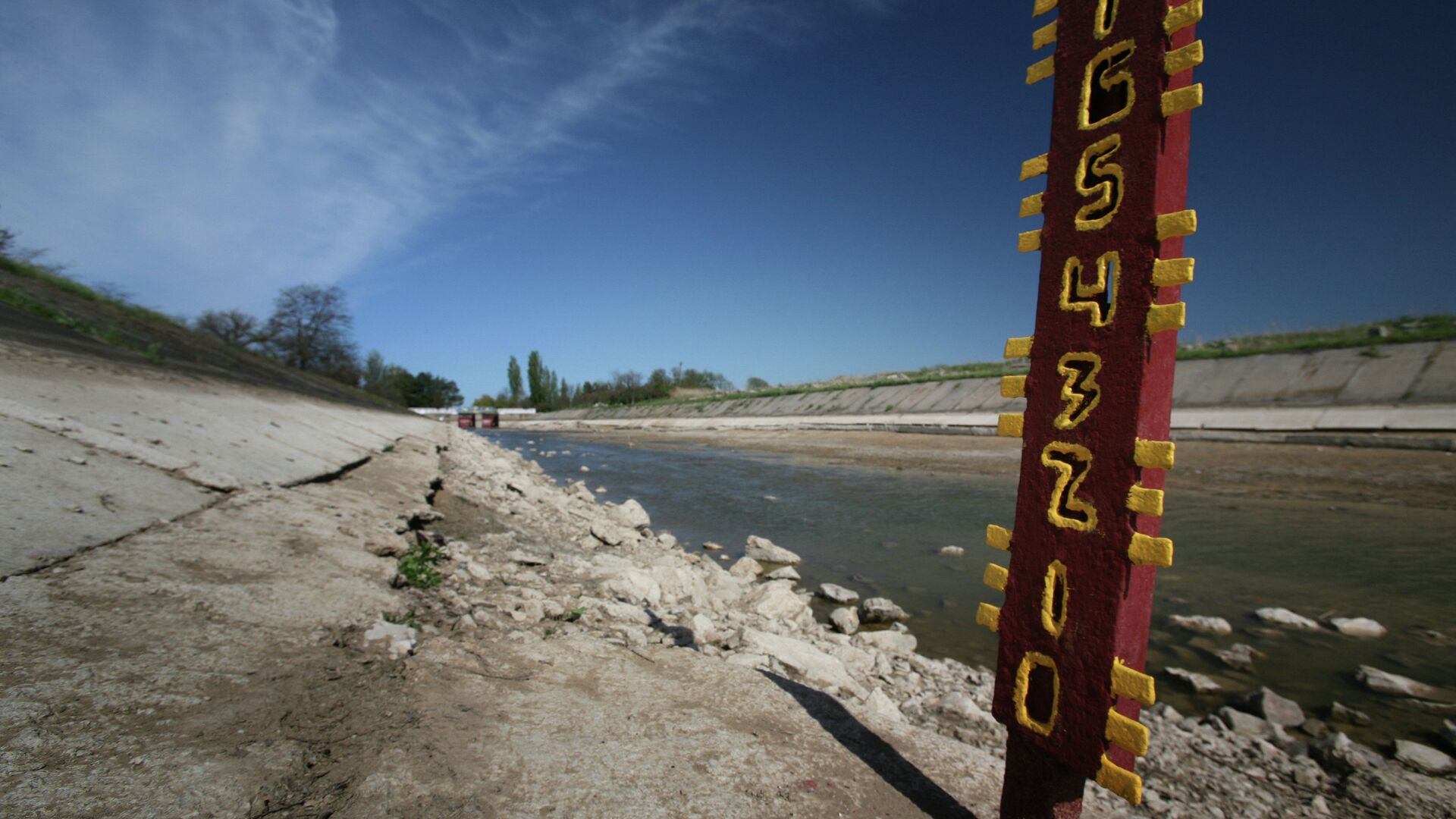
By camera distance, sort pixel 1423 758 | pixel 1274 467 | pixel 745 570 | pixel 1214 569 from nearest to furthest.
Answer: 1. pixel 1423 758
2. pixel 1214 569
3. pixel 745 570
4. pixel 1274 467

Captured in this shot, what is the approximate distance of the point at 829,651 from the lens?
13.7 ft

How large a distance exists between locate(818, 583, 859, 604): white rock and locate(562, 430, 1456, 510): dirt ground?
353 inches

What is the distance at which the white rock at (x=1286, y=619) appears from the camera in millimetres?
4773

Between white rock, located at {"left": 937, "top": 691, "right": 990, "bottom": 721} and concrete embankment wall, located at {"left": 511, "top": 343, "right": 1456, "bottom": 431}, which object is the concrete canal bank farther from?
concrete embankment wall, located at {"left": 511, "top": 343, "right": 1456, "bottom": 431}

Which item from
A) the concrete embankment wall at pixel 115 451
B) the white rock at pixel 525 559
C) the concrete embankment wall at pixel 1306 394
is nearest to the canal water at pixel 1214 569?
the white rock at pixel 525 559

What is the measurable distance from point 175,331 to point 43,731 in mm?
22601

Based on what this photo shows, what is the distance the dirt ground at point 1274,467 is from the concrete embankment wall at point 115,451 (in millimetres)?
14029

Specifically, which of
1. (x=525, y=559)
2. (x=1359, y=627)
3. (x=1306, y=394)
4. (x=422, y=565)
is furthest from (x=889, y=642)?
(x=1306, y=394)

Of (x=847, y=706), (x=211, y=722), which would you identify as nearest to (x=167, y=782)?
(x=211, y=722)

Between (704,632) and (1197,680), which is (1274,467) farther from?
(704,632)

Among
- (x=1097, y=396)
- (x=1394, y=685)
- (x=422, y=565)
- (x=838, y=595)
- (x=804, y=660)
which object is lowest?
(x=838, y=595)

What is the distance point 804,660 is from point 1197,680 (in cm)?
278

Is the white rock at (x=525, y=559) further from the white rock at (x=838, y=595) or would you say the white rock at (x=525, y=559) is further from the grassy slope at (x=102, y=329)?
the grassy slope at (x=102, y=329)

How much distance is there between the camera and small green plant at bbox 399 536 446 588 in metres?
3.74
